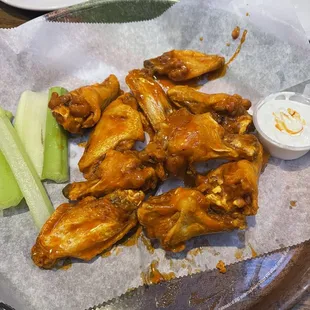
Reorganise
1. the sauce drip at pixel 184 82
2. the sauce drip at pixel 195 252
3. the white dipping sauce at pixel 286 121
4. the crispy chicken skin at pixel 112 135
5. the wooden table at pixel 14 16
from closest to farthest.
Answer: the sauce drip at pixel 195 252, the crispy chicken skin at pixel 112 135, the white dipping sauce at pixel 286 121, the sauce drip at pixel 184 82, the wooden table at pixel 14 16

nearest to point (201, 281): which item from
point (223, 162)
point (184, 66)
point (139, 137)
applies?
point (223, 162)

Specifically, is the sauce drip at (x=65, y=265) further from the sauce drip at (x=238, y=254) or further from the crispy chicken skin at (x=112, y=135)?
the sauce drip at (x=238, y=254)

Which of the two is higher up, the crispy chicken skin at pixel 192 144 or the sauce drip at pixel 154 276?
the crispy chicken skin at pixel 192 144

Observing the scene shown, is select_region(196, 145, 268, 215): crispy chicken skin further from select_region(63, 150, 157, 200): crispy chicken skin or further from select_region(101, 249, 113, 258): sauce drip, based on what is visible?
select_region(101, 249, 113, 258): sauce drip

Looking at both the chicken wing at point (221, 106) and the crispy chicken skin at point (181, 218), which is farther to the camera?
the chicken wing at point (221, 106)

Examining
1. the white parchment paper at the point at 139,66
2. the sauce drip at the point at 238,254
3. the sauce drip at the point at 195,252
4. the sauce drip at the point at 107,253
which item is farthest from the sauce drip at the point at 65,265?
the sauce drip at the point at 238,254

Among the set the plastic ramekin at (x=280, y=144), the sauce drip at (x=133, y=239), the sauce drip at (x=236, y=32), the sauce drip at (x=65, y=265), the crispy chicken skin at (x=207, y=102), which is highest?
the sauce drip at (x=236, y=32)

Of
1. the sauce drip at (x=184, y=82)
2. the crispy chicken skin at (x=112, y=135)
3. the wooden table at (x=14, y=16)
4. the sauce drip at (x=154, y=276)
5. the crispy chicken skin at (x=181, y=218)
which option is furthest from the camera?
the wooden table at (x=14, y=16)

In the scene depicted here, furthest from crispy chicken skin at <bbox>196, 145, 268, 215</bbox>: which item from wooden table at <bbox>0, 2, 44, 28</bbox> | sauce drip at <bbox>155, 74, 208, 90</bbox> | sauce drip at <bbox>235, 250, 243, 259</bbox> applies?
wooden table at <bbox>0, 2, 44, 28</bbox>

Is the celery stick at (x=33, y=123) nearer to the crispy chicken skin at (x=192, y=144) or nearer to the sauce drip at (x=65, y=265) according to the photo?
the sauce drip at (x=65, y=265)

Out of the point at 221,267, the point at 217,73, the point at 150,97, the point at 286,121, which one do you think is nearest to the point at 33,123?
the point at 150,97
